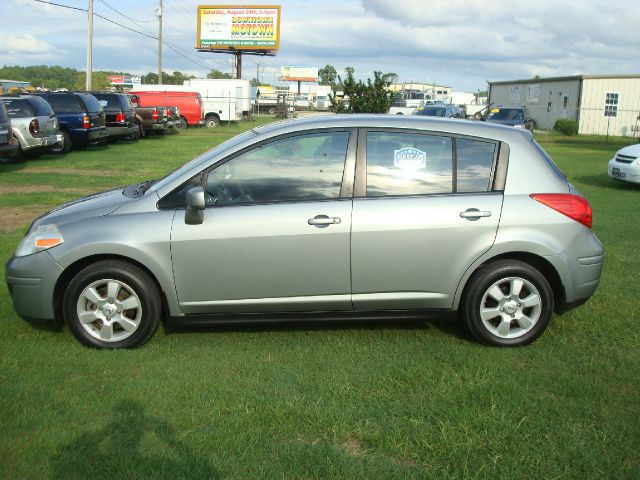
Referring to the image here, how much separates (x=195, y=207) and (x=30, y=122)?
14.2m

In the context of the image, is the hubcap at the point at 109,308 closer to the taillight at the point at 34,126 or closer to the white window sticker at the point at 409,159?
the white window sticker at the point at 409,159

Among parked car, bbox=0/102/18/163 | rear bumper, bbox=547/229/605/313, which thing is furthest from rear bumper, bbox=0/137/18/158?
rear bumper, bbox=547/229/605/313

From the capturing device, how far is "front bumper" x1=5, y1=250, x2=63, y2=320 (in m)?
4.89

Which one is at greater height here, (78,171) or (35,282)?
(35,282)

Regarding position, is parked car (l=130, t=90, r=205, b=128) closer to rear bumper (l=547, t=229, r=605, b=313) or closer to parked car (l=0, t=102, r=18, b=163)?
parked car (l=0, t=102, r=18, b=163)

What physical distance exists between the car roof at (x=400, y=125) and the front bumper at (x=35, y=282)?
1797mm

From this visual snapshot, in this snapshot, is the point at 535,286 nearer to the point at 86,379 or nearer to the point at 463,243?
the point at 463,243

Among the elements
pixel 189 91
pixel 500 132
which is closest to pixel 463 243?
pixel 500 132

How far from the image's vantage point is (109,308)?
16.0 ft

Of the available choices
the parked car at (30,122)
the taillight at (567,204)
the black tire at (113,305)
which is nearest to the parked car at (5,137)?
the parked car at (30,122)

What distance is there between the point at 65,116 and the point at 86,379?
1820 centimetres

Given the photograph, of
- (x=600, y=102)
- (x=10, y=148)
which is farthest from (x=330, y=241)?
(x=600, y=102)

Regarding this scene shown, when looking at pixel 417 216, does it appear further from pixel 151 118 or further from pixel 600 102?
pixel 600 102

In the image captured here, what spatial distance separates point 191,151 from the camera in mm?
24406
